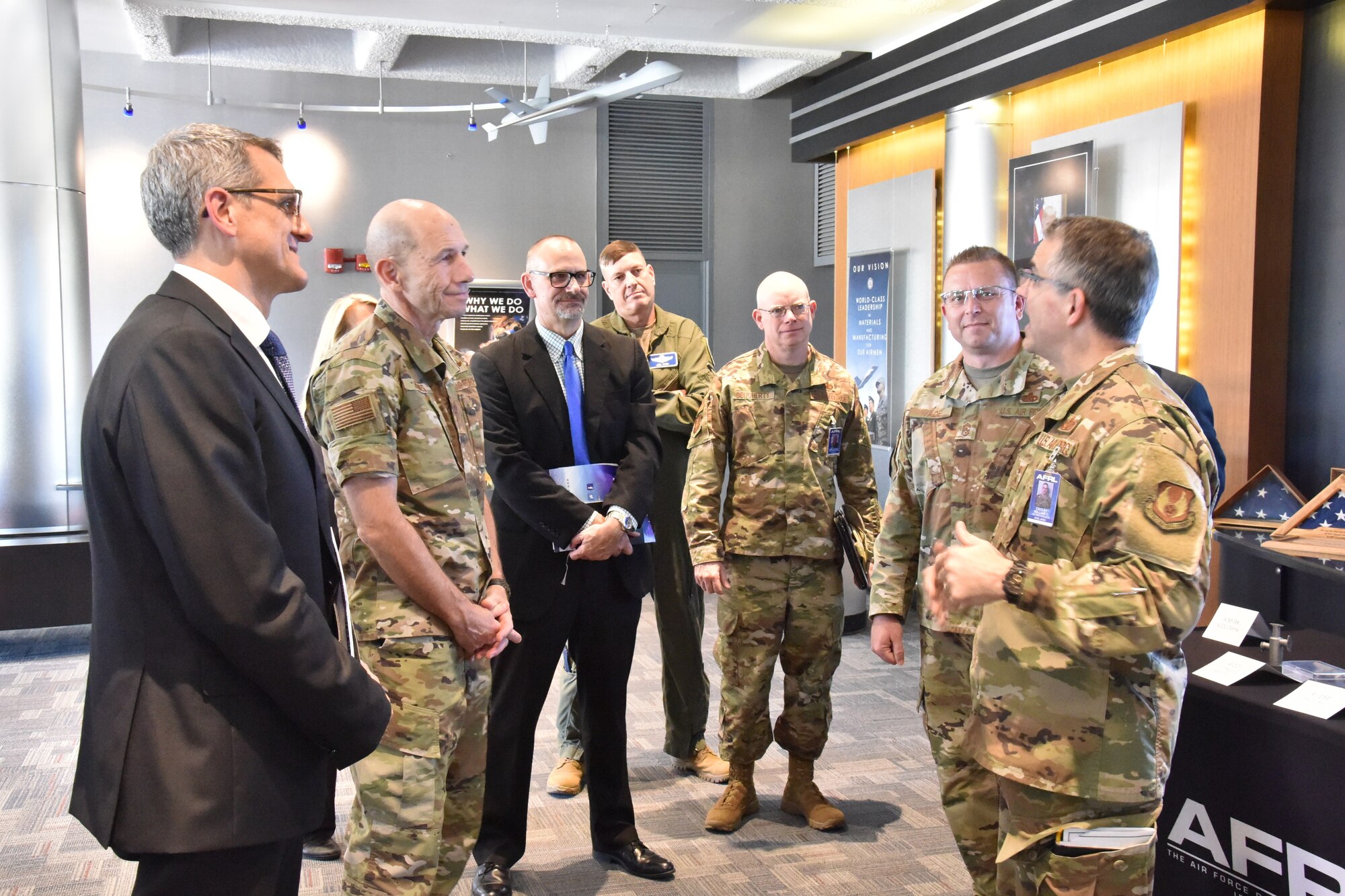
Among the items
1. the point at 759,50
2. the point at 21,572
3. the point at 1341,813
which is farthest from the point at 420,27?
the point at 1341,813

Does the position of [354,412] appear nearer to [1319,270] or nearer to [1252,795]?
[1252,795]

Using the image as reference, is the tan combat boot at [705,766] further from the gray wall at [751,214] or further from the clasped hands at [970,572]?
the gray wall at [751,214]

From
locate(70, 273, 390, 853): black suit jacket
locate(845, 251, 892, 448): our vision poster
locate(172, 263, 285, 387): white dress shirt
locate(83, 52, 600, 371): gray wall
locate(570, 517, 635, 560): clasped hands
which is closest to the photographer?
locate(70, 273, 390, 853): black suit jacket

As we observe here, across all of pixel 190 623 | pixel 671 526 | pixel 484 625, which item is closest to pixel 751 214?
pixel 671 526

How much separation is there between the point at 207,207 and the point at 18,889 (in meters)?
2.45

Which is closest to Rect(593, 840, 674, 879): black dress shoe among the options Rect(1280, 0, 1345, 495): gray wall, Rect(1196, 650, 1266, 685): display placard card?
Rect(1196, 650, 1266, 685): display placard card

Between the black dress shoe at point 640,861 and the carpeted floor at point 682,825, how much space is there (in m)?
0.03

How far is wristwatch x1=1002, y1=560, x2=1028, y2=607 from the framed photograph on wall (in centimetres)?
372

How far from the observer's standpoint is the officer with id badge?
3.89 meters

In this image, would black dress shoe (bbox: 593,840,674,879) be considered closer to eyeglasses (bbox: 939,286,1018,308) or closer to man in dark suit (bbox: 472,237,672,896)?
man in dark suit (bbox: 472,237,672,896)

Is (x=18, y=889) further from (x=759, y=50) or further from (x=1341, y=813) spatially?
(x=759, y=50)

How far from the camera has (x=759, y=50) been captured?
6879 mm

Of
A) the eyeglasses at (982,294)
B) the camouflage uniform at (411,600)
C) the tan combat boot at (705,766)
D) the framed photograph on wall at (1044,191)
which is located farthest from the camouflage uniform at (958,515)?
the framed photograph on wall at (1044,191)

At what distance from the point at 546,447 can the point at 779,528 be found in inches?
32.3
